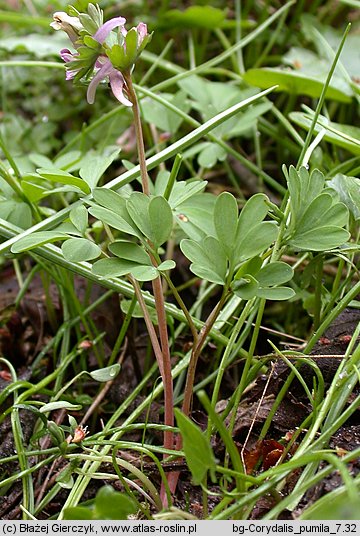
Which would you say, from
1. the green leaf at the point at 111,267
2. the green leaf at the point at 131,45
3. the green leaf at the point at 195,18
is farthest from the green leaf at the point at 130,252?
the green leaf at the point at 195,18

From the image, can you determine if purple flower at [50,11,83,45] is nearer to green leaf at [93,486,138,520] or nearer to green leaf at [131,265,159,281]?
green leaf at [131,265,159,281]

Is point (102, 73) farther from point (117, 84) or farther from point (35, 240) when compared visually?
point (35, 240)

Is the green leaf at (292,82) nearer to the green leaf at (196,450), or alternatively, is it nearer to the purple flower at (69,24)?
the purple flower at (69,24)

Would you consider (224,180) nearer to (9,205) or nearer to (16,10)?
(9,205)

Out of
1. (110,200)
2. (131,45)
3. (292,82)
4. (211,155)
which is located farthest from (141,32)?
(292,82)

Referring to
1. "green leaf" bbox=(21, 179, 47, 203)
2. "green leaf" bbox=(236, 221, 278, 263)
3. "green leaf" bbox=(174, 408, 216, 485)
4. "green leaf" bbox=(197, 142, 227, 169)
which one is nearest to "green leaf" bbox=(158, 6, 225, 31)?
"green leaf" bbox=(197, 142, 227, 169)

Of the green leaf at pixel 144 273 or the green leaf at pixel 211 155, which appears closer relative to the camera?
the green leaf at pixel 144 273

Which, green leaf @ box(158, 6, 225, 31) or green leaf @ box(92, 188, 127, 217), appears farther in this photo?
green leaf @ box(158, 6, 225, 31)
